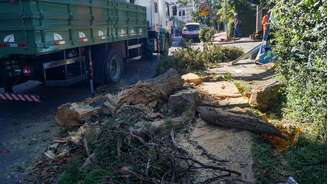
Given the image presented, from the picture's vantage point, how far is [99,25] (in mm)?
8906

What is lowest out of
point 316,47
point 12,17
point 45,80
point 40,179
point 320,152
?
point 40,179

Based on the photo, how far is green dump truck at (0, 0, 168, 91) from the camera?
6473 millimetres

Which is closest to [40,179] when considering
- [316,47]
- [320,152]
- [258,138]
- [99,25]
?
[258,138]

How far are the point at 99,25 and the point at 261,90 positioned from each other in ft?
14.2

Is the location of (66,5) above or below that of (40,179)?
above

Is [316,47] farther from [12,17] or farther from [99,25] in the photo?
[99,25]

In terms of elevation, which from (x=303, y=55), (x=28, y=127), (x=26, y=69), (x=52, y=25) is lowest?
(x=28, y=127)

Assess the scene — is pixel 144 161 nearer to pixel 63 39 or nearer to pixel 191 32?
pixel 63 39

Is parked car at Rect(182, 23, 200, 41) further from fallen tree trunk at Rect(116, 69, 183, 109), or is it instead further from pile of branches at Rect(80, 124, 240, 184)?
pile of branches at Rect(80, 124, 240, 184)

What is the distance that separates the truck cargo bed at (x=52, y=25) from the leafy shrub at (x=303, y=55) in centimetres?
391

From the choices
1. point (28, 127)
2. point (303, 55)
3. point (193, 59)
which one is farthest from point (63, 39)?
point (193, 59)

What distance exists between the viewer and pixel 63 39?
7305 millimetres

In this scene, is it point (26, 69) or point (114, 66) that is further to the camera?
point (114, 66)

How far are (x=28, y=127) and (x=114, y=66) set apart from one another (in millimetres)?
4238
